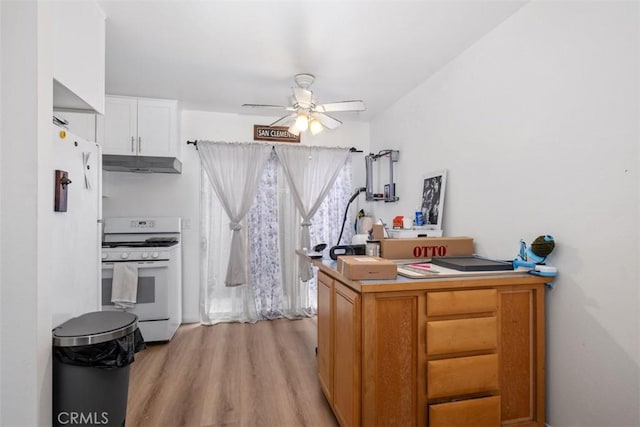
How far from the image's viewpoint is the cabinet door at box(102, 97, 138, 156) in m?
3.38

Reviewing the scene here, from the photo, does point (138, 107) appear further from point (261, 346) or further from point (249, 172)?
point (261, 346)

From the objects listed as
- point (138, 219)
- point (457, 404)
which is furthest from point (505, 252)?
point (138, 219)

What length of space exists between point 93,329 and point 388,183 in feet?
10.4

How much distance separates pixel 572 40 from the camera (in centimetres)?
168

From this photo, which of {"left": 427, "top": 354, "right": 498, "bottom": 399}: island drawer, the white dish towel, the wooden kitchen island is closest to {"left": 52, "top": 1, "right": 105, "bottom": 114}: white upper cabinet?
the wooden kitchen island

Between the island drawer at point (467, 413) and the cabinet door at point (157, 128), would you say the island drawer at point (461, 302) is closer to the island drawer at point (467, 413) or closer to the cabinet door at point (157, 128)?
the island drawer at point (467, 413)

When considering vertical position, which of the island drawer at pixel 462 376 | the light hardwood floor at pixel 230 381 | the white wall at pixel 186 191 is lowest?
the light hardwood floor at pixel 230 381

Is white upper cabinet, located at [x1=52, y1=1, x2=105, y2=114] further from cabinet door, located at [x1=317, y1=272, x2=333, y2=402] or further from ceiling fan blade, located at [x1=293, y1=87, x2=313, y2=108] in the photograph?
cabinet door, located at [x1=317, y1=272, x2=333, y2=402]

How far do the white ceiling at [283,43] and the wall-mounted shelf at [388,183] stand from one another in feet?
2.23

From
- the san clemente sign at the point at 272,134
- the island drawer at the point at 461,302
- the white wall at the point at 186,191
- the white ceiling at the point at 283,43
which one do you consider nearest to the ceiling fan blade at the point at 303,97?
the white ceiling at the point at 283,43

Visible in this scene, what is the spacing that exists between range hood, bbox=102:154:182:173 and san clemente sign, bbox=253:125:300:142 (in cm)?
107

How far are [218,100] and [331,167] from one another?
1613mm

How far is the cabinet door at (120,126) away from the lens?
338cm

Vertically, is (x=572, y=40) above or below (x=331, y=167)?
above
